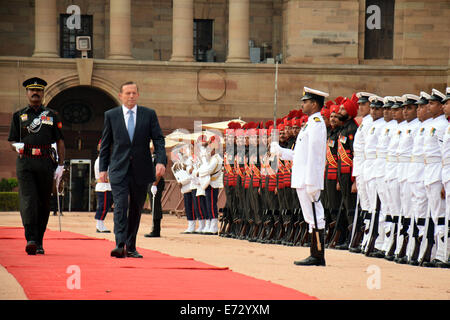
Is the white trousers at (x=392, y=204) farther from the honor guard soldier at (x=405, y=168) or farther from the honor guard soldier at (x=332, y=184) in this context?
the honor guard soldier at (x=332, y=184)

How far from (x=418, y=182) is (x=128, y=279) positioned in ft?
18.8

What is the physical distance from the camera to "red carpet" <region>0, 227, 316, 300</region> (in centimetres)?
954

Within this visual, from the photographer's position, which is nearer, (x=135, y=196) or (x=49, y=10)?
(x=135, y=196)

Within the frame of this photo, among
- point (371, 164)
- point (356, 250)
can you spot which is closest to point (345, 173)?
point (371, 164)

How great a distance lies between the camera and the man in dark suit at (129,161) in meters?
13.8

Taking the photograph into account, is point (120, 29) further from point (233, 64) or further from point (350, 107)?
point (350, 107)

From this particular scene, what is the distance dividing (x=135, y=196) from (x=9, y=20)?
1402 inches

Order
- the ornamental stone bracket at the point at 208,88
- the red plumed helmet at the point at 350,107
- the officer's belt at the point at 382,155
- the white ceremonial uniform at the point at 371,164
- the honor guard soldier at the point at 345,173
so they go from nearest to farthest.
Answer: the officer's belt at the point at 382,155, the white ceremonial uniform at the point at 371,164, the honor guard soldier at the point at 345,173, the red plumed helmet at the point at 350,107, the ornamental stone bracket at the point at 208,88

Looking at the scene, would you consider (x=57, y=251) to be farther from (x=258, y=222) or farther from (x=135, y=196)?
(x=258, y=222)

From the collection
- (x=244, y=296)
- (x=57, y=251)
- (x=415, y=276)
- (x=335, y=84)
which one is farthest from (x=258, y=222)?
(x=335, y=84)

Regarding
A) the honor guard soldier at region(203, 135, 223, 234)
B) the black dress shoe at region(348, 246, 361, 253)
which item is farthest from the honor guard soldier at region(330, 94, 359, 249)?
the honor guard soldier at region(203, 135, 223, 234)

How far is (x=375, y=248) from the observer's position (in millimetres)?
16531

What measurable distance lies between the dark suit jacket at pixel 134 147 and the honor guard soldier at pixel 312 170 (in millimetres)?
1750

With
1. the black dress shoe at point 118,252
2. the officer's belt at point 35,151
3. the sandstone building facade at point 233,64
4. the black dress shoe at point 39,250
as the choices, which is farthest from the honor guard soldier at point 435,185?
Result: the sandstone building facade at point 233,64
